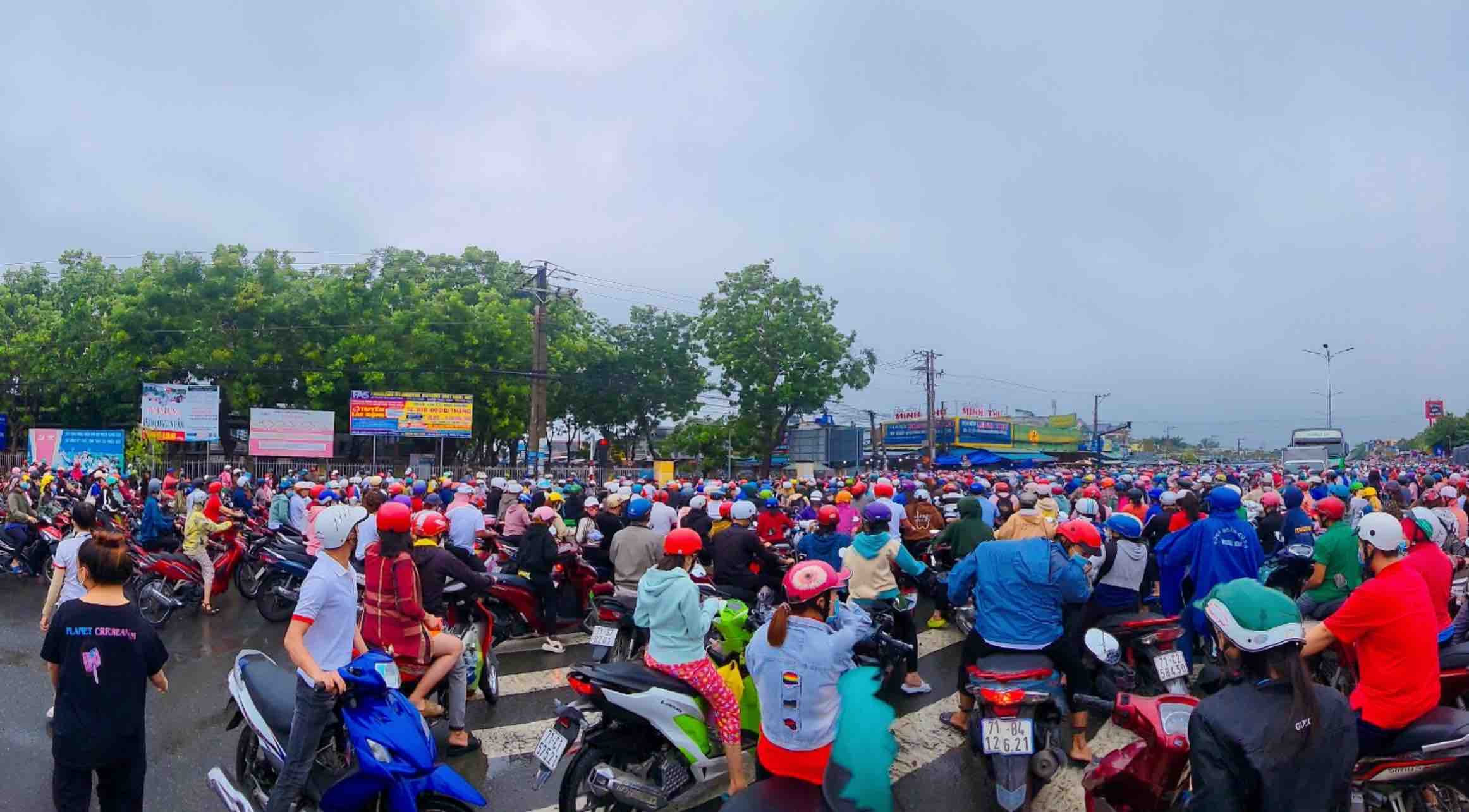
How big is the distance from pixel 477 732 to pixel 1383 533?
5594 mm

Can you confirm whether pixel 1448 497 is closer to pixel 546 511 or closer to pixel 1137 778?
pixel 1137 778

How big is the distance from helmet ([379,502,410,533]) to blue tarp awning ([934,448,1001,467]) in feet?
165

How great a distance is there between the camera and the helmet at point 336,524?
4277mm

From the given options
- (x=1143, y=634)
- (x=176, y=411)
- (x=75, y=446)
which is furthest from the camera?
(x=75, y=446)

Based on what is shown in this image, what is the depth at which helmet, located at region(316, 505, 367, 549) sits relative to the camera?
4277mm

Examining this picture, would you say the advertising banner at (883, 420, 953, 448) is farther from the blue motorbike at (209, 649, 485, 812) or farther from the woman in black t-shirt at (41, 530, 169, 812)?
the woman in black t-shirt at (41, 530, 169, 812)

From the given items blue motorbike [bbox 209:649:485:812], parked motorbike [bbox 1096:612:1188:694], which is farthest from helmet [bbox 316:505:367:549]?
parked motorbike [bbox 1096:612:1188:694]

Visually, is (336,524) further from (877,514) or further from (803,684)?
(877,514)

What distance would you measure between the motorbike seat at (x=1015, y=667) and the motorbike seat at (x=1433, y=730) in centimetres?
159

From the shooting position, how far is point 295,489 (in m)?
12.1

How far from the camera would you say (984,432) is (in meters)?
59.5

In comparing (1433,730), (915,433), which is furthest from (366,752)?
(915,433)

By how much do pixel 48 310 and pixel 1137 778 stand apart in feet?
140

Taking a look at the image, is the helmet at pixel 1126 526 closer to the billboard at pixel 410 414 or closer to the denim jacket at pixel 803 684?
the denim jacket at pixel 803 684
